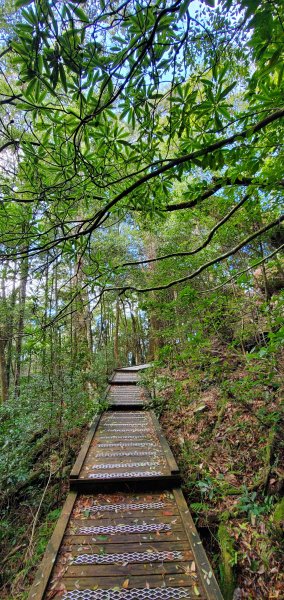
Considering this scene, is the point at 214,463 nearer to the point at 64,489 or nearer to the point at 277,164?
the point at 64,489

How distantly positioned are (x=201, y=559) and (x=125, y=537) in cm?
65

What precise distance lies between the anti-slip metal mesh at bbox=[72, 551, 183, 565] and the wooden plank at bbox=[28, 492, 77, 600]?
0.18 m

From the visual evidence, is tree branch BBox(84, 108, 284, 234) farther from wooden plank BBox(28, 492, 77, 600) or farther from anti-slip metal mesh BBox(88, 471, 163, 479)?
anti-slip metal mesh BBox(88, 471, 163, 479)

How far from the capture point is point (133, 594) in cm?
180

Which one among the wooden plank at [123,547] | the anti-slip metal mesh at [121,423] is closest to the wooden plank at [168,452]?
the anti-slip metal mesh at [121,423]

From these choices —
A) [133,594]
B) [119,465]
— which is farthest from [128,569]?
[119,465]

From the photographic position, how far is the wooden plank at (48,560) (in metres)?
1.78

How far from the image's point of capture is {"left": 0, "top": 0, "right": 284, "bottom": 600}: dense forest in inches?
49.0

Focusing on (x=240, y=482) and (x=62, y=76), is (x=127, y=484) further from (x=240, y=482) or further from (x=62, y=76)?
(x=62, y=76)

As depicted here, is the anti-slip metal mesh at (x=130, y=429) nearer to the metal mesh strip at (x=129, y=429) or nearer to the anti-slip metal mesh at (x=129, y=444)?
the metal mesh strip at (x=129, y=429)

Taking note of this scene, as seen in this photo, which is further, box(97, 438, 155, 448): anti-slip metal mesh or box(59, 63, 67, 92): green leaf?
box(97, 438, 155, 448): anti-slip metal mesh

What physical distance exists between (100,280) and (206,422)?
2.93 metres

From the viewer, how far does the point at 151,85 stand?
1.48m

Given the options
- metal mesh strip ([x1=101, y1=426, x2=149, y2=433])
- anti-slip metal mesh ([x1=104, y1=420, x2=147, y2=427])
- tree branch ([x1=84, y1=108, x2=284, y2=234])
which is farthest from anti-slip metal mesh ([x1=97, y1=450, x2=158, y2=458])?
tree branch ([x1=84, y1=108, x2=284, y2=234])
